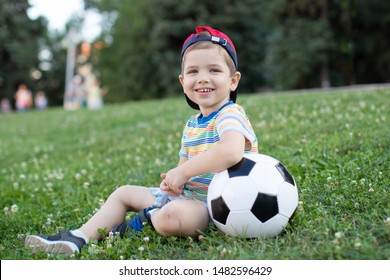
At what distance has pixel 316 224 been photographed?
141 inches

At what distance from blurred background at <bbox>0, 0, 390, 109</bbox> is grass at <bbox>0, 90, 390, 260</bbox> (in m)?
22.0

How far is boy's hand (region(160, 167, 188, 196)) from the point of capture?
365cm

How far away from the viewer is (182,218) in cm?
362

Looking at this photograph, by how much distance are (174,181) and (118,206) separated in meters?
0.77

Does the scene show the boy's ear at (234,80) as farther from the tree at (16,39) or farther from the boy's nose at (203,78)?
the tree at (16,39)

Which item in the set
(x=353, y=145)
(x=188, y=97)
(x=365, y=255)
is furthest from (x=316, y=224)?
(x=353, y=145)

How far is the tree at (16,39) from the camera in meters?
31.8

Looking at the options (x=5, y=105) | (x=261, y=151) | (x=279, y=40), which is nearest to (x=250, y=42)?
(x=279, y=40)

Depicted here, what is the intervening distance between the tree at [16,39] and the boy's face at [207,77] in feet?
101

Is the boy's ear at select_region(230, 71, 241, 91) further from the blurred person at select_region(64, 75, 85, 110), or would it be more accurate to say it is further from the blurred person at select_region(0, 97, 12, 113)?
the blurred person at select_region(0, 97, 12, 113)

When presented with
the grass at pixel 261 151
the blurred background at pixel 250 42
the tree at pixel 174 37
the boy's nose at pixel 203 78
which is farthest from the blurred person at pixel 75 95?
the boy's nose at pixel 203 78

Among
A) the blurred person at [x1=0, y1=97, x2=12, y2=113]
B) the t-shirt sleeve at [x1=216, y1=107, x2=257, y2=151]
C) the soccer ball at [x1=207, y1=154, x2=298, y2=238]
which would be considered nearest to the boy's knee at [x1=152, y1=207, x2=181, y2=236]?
the soccer ball at [x1=207, y1=154, x2=298, y2=238]
